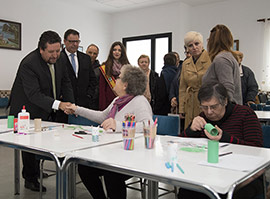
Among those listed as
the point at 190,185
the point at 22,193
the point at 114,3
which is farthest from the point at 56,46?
the point at 114,3

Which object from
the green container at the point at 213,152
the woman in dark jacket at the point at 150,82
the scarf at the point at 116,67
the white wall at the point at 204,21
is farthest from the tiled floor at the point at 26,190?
the white wall at the point at 204,21

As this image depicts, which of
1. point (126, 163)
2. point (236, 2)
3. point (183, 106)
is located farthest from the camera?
point (236, 2)

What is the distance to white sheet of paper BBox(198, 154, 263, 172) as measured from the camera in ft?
4.10

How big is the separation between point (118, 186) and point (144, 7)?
240 inches

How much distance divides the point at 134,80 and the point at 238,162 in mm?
1139

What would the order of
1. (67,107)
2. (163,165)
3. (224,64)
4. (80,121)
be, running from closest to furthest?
(163,165) < (224,64) < (67,107) < (80,121)

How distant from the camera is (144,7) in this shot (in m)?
7.39

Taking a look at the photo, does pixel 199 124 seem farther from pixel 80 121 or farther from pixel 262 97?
pixel 262 97

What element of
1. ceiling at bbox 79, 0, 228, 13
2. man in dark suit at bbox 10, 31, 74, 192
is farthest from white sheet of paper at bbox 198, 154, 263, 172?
ceiling at bbox 79, 0, 228, 13

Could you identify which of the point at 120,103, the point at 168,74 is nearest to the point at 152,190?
the point at 120,103

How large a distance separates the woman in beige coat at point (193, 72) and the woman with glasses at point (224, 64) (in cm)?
28

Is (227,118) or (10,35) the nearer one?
(227,118)

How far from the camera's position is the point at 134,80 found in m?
2.29

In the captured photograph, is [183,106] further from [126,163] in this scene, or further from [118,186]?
[126,163]
